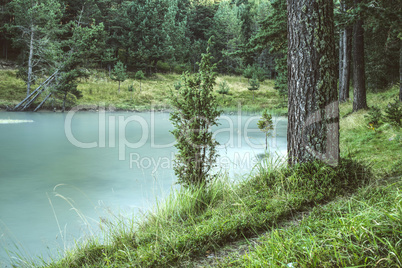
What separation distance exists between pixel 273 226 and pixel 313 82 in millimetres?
2091

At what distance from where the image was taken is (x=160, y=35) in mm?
50406

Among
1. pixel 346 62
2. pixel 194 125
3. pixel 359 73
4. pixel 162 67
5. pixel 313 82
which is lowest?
pixel 194 125

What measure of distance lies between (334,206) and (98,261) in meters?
2.44

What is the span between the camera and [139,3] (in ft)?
174

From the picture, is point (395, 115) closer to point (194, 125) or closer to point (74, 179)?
point (194, 125)

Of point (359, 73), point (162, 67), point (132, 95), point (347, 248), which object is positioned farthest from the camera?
point (162, 67)

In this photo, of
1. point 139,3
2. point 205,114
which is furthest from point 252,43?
point 139,3

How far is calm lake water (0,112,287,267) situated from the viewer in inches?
199

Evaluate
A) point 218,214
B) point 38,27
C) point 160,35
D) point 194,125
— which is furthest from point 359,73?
point 160,35

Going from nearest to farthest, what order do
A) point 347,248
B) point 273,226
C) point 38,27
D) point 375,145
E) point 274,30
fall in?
point 347,248, point 273,226, point 375,145, point 274,30, point 38,27

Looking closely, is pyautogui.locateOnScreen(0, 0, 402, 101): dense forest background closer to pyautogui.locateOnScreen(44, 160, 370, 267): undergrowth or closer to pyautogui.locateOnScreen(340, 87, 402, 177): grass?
pyautogui.locateOnScreen(340, 87, 402, 177): grass

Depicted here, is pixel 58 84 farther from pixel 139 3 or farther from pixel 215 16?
pixel 215 16

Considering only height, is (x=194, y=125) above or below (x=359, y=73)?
below

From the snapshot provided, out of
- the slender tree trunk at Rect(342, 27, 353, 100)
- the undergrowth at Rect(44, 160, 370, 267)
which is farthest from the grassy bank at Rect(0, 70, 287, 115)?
the undergrowth at Rect(44, 160, 370, 267)
